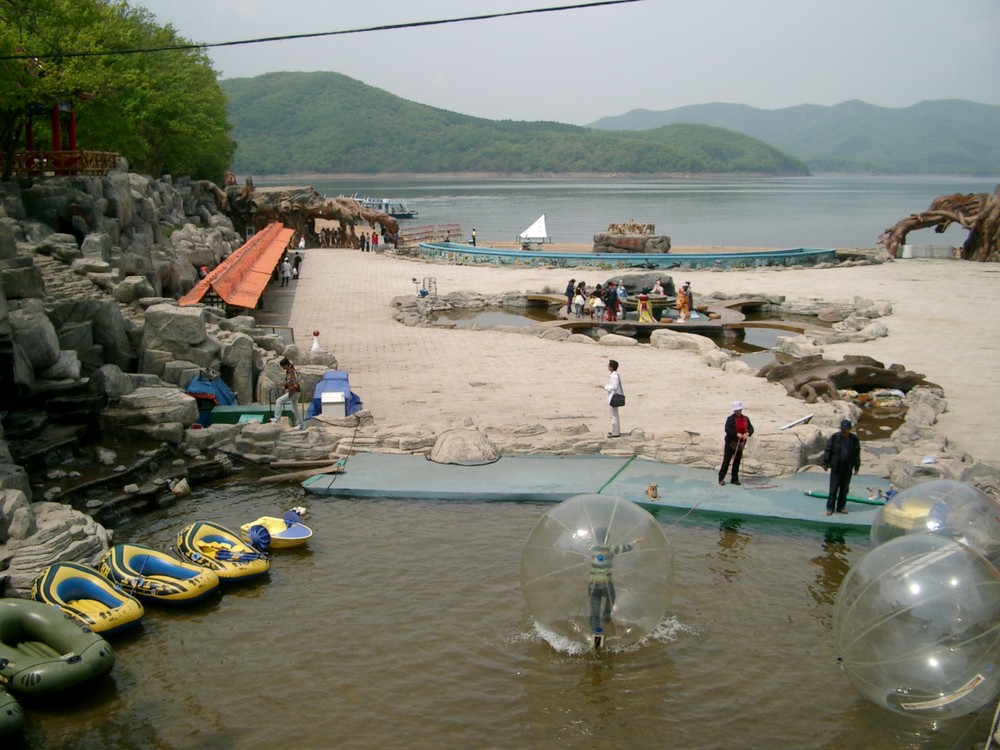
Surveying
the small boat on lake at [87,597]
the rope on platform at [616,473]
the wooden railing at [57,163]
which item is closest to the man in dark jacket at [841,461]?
the rope on platform at [616,473]

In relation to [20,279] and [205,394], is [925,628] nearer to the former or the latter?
[205,394]

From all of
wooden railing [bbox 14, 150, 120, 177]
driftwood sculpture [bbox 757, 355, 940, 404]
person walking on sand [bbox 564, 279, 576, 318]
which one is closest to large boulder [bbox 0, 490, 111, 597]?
driftwood sculpture [bbox 757, 355, 940, 404]

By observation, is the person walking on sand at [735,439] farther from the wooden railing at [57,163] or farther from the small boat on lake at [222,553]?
the wooden railing at [57,163]

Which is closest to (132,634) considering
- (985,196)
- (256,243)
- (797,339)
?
(797,339)

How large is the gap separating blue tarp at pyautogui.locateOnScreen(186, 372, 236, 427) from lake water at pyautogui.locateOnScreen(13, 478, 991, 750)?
4779 mm

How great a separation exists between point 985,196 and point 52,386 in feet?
160

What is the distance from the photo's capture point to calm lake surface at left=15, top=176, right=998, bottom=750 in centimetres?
848

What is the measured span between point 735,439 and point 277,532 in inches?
269

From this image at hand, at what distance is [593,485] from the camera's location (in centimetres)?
1405

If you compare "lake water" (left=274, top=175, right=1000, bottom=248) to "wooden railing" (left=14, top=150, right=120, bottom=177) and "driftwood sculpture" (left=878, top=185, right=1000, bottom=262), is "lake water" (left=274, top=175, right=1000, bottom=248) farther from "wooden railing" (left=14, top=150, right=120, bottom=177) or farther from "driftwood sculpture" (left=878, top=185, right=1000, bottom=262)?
"wooden railing" (left=14, top=150, right=120, bottom=177)

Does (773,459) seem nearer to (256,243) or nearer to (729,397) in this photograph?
(729,397)

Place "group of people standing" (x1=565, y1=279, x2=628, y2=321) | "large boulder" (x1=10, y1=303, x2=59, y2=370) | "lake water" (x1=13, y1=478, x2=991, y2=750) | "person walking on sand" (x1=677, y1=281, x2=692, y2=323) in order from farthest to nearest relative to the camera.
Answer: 1. "group of people standing" (x1=565, y1=279, x2=628, y2=321)
2. "person walking on sand" (x1=677, y1=281, x2=692, y2=323)
3. "large boulder" (x1=10, y1=303, x2=59, y2=370)
4. "lake water" (x1=13, y1=478, x2=991, y2=750)

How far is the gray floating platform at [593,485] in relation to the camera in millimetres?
13172

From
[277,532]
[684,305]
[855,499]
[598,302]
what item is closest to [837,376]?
[855,499]
